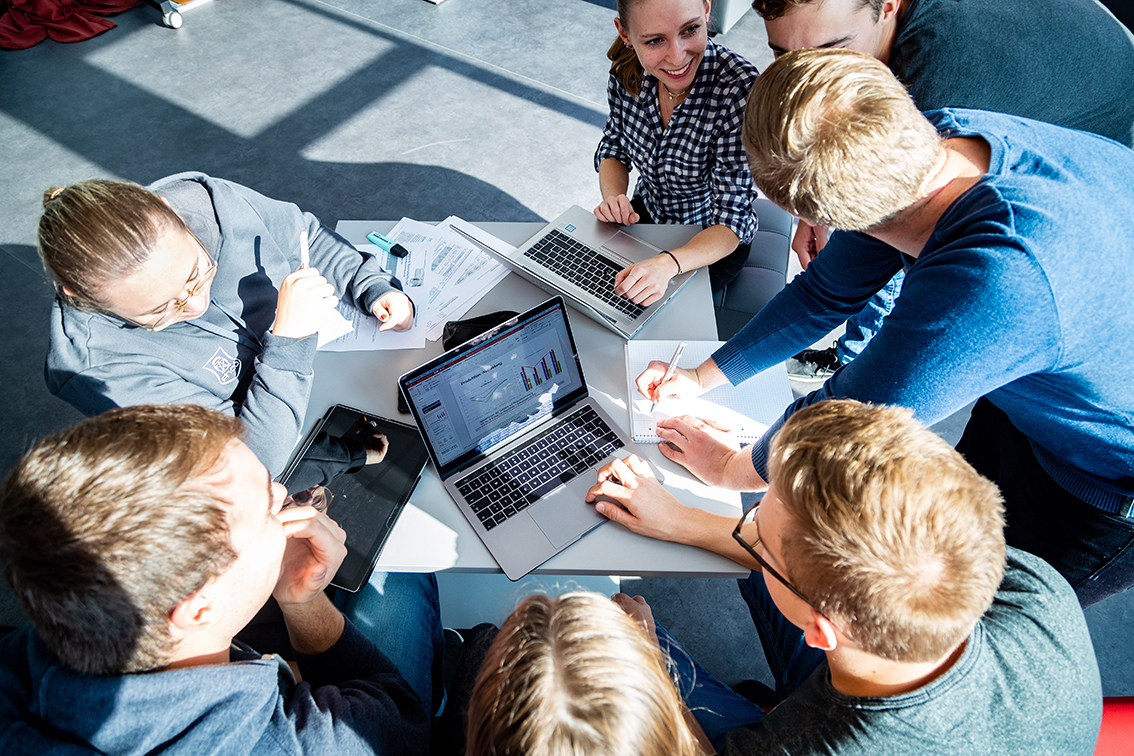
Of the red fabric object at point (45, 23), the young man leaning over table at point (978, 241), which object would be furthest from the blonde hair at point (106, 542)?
the red fabric object at point (45, 23)

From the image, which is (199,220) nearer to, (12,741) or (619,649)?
(12,741)

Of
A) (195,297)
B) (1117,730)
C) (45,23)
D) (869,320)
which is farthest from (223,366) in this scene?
(45,23)

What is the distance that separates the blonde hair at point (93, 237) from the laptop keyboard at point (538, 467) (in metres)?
0.74

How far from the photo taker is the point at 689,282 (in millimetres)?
1673

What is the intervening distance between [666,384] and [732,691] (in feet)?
2.13

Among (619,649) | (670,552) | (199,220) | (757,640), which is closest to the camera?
(619,649)

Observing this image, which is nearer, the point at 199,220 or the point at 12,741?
the point at 12,741

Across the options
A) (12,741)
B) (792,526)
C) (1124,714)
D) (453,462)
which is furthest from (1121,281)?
(12,741)

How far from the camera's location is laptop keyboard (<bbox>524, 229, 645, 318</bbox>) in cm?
160

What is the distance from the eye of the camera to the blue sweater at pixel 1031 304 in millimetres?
883

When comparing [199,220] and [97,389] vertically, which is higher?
[199,220]

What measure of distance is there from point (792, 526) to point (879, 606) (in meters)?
0.14

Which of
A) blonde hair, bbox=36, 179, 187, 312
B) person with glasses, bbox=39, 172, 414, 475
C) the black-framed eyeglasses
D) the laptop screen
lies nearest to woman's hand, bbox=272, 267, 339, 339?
person with glasses, bbox=39, 172, 414, 475

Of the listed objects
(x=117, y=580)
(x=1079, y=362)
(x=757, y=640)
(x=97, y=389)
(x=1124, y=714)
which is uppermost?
(x=1079, y=362)
